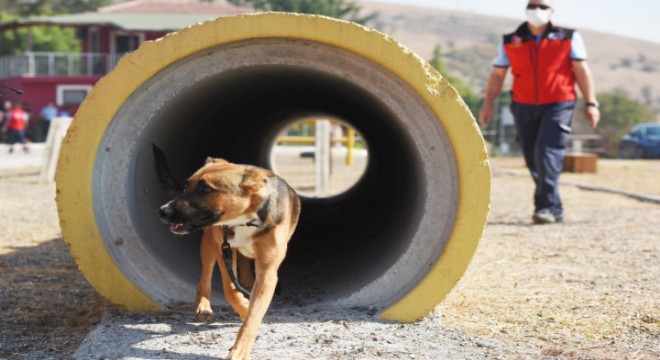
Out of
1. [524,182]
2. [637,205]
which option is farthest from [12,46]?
[637,205]

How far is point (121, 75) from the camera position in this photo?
5.50m

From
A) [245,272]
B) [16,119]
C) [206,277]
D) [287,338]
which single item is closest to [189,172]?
[245,272]

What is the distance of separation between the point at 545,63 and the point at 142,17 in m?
43.0

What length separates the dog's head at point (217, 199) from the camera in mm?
4578

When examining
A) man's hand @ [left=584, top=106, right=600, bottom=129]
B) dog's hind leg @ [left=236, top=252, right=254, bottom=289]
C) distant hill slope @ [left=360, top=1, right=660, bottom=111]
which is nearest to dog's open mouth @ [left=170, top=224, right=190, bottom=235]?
dog's hind leg @ [left=236, top=252, right=254, bottom=289]

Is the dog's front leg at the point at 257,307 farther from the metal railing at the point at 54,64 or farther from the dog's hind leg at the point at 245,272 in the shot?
the metal railing at the point at 54,64

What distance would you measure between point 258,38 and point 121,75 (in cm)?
76

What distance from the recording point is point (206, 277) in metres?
5.45

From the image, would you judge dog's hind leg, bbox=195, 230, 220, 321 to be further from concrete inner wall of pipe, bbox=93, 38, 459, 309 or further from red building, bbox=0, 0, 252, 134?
red building, bbox=0, 0, 252, 134

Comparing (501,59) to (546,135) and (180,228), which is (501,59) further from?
(180,228)

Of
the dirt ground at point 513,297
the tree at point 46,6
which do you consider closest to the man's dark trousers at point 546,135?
the dirt ground at point 513,297

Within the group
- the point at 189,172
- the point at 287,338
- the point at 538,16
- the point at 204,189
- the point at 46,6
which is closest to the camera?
the point at 204,189

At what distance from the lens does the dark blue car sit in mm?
37156

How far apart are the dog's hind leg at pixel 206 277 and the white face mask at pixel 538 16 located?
5256mm
